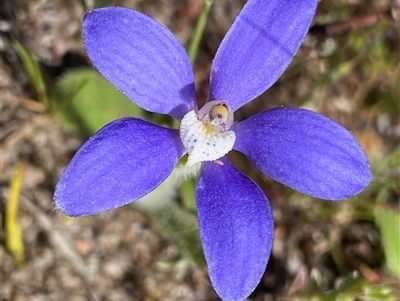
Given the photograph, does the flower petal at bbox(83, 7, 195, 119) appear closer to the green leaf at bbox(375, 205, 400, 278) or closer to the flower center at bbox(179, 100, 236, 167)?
the flower center at bbox(179, 100, 236, 167)

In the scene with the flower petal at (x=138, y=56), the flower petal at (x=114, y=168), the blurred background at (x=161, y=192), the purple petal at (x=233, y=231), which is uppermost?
the flower petal at (x=138, y=56)

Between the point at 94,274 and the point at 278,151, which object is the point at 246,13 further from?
the point at 94,274

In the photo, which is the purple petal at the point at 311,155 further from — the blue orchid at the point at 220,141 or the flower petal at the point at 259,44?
the flower petal at the point at 259,44

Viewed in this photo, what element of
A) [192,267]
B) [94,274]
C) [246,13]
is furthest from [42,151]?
[246,13]

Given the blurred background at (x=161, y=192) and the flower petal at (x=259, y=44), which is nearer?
the flower petal at (x=259, y=44)

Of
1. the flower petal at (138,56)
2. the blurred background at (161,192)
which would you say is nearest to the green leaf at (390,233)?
the blurred background at (161,192)

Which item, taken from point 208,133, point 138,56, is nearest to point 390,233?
point 208,133

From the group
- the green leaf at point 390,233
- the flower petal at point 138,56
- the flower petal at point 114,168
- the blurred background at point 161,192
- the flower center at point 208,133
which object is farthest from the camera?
the green leaf at point 390,233

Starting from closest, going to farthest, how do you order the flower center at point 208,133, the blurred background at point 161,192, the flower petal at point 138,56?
the flower petal at point 138,56, the flower center at point 208,133, the blurred background at point 161,192
